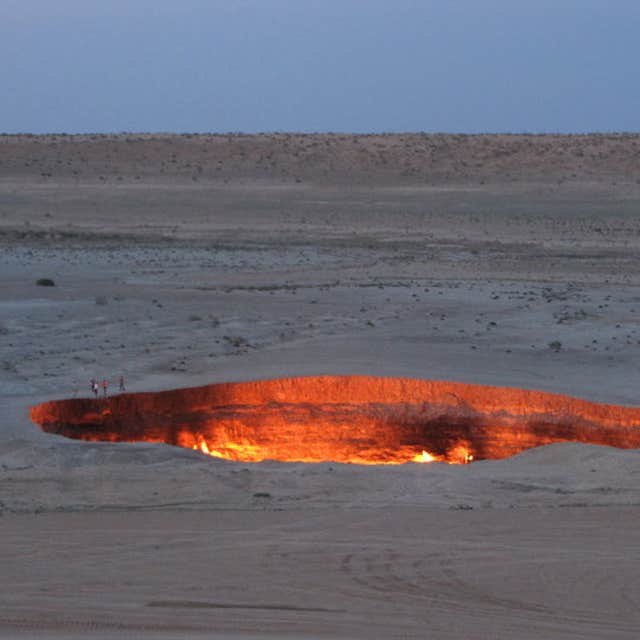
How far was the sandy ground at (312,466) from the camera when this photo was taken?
257 inches

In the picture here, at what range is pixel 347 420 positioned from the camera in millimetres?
12617

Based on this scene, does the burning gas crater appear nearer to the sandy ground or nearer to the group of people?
the group of people

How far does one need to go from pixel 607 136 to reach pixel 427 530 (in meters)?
49.0

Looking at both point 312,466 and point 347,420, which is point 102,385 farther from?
point 312,466

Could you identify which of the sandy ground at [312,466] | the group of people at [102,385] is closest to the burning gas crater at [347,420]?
the group of people at [102,385]

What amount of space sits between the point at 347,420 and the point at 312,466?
249 centimetres

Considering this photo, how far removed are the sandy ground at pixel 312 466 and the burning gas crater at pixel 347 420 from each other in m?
0.27

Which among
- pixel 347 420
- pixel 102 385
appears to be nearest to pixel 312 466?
pixel 347 420

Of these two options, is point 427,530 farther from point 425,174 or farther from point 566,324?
point 425,174

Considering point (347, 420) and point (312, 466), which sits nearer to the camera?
point (312, 466)

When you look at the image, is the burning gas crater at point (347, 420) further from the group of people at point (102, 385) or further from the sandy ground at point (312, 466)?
the sandy ground at point (312, 466)

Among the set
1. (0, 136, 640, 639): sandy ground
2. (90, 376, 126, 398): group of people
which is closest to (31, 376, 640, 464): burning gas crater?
(90, 376, 126, 398): group of people

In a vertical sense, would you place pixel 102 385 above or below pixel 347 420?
above

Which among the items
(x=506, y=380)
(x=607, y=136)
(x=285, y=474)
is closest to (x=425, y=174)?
(x=607, y=136)
